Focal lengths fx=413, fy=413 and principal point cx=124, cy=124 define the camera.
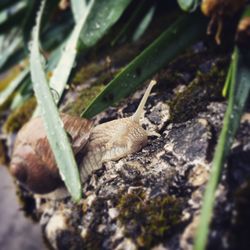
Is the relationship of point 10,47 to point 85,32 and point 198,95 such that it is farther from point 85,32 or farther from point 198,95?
point 198,95

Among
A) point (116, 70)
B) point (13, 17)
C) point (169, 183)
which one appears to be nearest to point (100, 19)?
point (116, 70)

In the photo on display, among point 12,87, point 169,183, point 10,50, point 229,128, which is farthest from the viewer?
point 10,50

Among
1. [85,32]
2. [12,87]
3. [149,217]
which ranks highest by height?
[85,32]

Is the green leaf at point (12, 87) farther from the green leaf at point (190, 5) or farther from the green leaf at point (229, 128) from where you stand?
the green leaf at point (229, 128)

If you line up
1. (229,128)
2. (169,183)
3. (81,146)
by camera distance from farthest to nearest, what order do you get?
1. (81,146)
2. (169,183)
3. (229,128)

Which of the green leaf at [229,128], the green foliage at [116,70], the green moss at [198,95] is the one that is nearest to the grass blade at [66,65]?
the green foliage at [116,70]

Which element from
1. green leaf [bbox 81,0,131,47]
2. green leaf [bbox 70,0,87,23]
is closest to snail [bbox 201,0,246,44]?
green leaf [bbox 81,0,131,47]

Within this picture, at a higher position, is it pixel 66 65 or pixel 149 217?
pixel 66 65

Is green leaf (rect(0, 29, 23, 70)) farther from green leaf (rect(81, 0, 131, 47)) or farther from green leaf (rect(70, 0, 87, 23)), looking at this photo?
green leaf (rect(81, 0, 131, 47))

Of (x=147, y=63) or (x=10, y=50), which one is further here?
(x=10, y=50)
